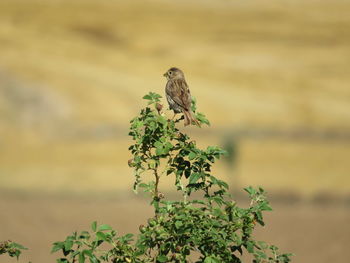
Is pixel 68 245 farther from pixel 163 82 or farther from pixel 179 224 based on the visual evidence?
pixel 163 82

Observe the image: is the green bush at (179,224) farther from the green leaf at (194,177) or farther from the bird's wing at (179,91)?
the bird's wing at (179,91)

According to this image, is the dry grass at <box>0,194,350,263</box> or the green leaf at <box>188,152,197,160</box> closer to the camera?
the green leaf at <box>188,152,197,160</box>

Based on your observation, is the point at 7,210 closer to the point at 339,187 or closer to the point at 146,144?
the point at 339,187

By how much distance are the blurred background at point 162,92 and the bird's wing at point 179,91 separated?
923cm

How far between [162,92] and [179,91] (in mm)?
36922

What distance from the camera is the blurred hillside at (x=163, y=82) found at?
36.3 m

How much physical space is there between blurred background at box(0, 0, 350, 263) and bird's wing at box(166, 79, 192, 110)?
9226 millimetres

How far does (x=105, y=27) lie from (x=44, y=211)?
1677 inches

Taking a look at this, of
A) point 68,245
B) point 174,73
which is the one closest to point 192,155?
point 68,245

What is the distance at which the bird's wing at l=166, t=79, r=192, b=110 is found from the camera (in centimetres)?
874

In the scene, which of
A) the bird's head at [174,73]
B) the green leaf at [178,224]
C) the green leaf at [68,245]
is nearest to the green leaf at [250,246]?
the green leaf at [178,224]

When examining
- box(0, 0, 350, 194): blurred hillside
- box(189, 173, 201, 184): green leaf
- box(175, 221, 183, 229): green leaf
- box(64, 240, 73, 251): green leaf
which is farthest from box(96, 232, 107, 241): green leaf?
box(0, 0, 350, 194): blurred hillside

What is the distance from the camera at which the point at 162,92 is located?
45.9 meters

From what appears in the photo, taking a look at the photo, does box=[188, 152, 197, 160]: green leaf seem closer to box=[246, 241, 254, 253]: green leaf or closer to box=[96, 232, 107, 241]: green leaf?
box=[246, 241, 254, 253]: green leaf
